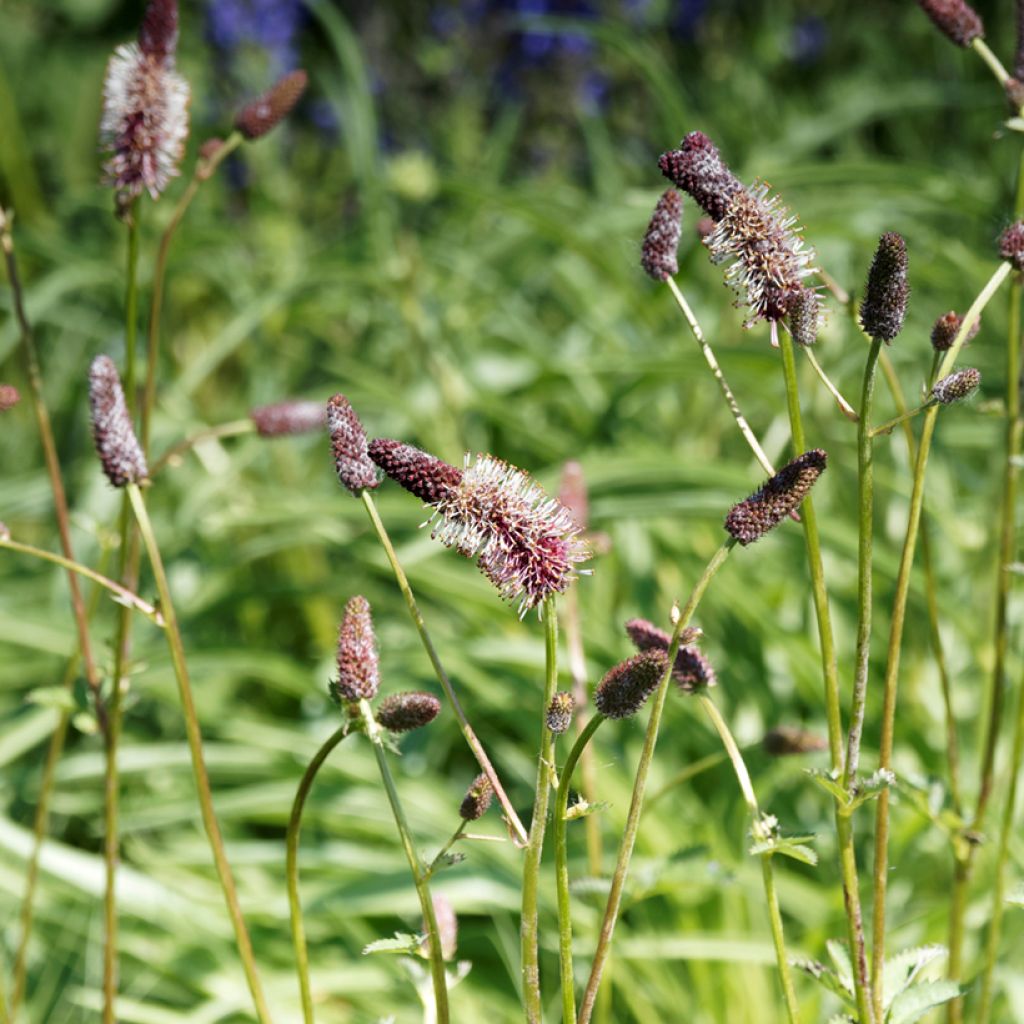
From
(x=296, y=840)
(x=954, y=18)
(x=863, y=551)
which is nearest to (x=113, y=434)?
(x=296, y=840)

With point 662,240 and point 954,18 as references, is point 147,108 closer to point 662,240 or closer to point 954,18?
point 662,240

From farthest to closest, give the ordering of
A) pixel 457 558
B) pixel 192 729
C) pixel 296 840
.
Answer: pixel 457 558 → pixel 192 729 → pixel 296 840

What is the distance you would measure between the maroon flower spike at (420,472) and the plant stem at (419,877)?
0.55 feet

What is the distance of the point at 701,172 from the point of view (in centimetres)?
79

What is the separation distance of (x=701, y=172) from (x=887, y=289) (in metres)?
0.15

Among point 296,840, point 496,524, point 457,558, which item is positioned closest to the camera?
point 496,524

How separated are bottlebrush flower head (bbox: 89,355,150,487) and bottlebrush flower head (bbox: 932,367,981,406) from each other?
59 cm

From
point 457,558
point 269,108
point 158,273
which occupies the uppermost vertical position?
point 457,558

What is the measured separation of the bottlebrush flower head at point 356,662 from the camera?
842 mm

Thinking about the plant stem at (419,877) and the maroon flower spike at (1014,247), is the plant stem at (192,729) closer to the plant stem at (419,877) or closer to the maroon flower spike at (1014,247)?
the plant stem at (419,877)

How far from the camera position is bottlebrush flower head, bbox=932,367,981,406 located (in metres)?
0.82

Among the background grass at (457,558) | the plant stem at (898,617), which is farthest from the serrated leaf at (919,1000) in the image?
the background grass at (457,558)

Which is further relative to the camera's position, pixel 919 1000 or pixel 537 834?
pixel 919 1000

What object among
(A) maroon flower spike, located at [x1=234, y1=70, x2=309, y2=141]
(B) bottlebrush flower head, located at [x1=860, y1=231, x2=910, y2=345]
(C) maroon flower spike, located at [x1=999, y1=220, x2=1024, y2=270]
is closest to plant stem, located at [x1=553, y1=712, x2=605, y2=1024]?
(B) bottlebrush flower head, located at [x1=860, y1=231, x2=910, y2=345]
